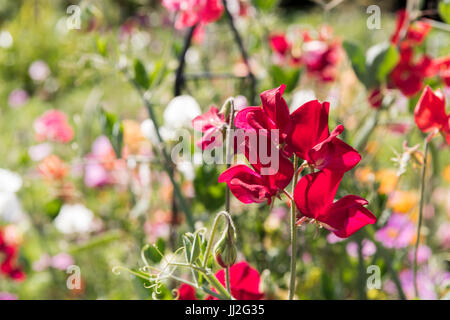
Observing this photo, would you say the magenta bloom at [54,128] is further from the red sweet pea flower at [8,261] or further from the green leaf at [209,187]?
the green leaf at [209,187]

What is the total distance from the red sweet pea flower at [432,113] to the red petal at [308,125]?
15 cm

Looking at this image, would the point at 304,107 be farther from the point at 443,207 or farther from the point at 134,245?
the point at 443,207

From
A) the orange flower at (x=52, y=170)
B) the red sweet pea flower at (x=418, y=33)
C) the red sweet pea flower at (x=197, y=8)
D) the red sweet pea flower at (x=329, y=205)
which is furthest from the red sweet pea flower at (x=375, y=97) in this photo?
the orange flower at (x=52, y=170)

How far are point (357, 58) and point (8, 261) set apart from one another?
74 centimetres

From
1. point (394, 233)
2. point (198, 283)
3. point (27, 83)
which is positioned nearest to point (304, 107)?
point (198, 283)

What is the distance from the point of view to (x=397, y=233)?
0.92m

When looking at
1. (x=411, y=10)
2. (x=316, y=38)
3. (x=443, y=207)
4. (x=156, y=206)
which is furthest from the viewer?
(x=443, y=207)

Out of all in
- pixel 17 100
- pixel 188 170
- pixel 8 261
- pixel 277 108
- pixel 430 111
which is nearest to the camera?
pixel 277 108

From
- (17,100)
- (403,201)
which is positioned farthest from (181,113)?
(17,100)

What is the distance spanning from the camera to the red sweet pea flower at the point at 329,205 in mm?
361

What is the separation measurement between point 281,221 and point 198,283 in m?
0.53

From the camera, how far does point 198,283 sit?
392 mm

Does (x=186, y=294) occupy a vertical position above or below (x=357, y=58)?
below

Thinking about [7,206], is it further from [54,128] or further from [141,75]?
[141,75]
